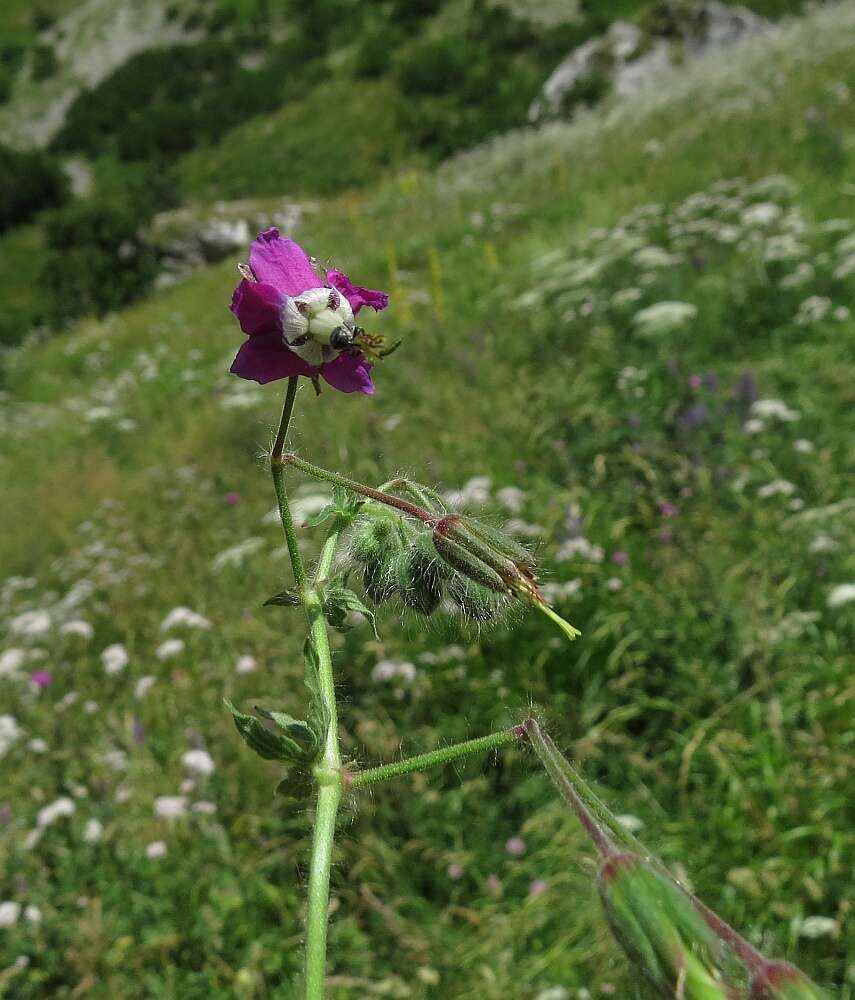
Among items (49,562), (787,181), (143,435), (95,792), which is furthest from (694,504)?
(143,435)

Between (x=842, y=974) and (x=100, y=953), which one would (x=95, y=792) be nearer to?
(x=100, y=953)

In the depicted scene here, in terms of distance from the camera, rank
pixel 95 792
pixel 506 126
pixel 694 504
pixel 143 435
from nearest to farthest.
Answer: pixel 95 792 → pixel 694 504 → pixel 143 435 → pixel 506 126

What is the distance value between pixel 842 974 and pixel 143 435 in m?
6.16

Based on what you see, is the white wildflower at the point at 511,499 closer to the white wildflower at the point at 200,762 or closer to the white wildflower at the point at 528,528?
the white wildflower at the point at 528,528

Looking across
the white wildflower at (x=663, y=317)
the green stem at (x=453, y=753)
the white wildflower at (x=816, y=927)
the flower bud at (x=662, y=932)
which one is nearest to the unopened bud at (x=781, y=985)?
the flower bud at (x=662, y=932)

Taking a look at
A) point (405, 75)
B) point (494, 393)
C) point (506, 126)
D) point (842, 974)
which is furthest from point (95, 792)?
point (405, 75)

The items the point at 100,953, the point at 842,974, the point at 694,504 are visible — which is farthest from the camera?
the point at 694,504

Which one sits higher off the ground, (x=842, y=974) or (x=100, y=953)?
(x=100, y=953)

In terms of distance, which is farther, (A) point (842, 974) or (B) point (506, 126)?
(B) point (506, 126)

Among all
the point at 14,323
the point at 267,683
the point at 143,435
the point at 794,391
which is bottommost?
the point at 14,323

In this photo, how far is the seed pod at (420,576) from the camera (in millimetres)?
934

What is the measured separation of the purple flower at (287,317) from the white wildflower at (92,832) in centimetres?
201

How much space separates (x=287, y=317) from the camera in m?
0.88

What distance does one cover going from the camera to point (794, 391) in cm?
355
